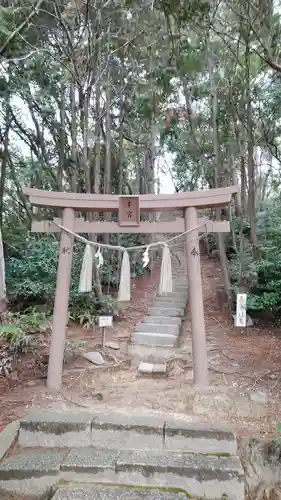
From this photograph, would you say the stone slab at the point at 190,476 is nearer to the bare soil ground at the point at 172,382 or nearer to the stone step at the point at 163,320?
the bare soil ground at the point at 172,382

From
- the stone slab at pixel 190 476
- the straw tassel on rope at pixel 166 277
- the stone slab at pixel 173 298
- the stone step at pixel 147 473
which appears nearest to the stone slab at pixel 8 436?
the stone step at pixel 147 473

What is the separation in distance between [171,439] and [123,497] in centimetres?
76

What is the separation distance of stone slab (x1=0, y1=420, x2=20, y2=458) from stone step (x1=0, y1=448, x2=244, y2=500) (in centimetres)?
18

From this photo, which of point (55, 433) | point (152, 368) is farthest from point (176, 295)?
point (55, 433)

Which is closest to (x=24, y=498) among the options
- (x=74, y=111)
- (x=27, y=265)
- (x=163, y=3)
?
(x=27, y=265)

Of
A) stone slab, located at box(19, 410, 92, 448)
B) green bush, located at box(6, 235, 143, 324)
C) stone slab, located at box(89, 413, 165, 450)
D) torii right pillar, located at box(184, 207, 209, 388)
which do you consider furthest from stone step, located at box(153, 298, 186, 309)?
stone slab, located at box(19, 410, 92, 448)

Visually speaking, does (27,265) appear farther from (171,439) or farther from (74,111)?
(171,439)

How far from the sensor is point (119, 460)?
3.23 m

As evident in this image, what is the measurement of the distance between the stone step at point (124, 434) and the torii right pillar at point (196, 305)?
0.94m

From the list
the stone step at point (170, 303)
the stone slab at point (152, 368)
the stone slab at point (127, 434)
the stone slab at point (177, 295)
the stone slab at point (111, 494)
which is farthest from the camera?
the stone slab at point (177, 295)

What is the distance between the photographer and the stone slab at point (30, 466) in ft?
10.3

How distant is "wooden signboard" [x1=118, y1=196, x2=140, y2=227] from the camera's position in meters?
4.68

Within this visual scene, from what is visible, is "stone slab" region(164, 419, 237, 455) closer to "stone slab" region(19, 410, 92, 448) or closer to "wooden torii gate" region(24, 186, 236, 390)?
"stone slab" region(19, 410, 92, 448)

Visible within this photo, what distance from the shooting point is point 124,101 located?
865 cm
